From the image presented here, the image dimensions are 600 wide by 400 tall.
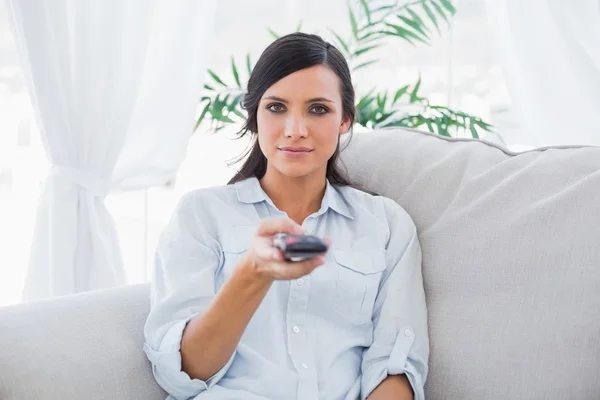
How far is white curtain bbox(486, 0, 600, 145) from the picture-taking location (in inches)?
99.1

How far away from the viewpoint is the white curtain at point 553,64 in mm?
2518

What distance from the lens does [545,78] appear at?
8.46 ft

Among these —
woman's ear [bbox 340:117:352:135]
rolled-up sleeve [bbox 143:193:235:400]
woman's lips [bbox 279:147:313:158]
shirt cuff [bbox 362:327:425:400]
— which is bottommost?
shirt cuff [bbox 362:327:425:400]

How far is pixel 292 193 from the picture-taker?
1.71 metres

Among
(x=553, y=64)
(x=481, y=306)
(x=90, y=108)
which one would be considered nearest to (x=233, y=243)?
(x=481, y=306)

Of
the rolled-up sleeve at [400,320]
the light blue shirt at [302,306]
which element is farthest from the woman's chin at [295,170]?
the rolled-up sleeve at [400,320]

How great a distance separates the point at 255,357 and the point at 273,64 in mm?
581

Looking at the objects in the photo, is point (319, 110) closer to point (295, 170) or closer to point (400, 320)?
point (295, 170)

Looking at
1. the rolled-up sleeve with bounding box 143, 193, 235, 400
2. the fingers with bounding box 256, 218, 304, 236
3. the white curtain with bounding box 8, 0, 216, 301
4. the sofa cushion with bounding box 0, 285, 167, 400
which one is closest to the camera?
the fingers with bounding box 256, 218, 304, 236

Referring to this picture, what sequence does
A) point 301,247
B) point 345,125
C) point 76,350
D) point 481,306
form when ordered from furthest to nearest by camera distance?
1. point 345,125
2. point 481,306
3. point 76,350
4. point 301,247

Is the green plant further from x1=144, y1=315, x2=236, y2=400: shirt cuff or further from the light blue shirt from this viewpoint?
x1=144, y1=315, x2=236, y2=400: shirt cuff

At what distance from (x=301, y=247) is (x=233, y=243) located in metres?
0.52

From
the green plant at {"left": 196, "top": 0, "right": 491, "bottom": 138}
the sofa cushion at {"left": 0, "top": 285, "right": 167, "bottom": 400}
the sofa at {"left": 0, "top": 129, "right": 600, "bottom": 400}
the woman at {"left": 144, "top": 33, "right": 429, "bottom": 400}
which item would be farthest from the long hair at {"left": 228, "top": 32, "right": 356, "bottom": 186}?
the green plant at {"left": 196, "top": 0, "right": 491, "bottom": 138}

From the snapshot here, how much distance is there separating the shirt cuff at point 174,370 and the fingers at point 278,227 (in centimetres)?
32
